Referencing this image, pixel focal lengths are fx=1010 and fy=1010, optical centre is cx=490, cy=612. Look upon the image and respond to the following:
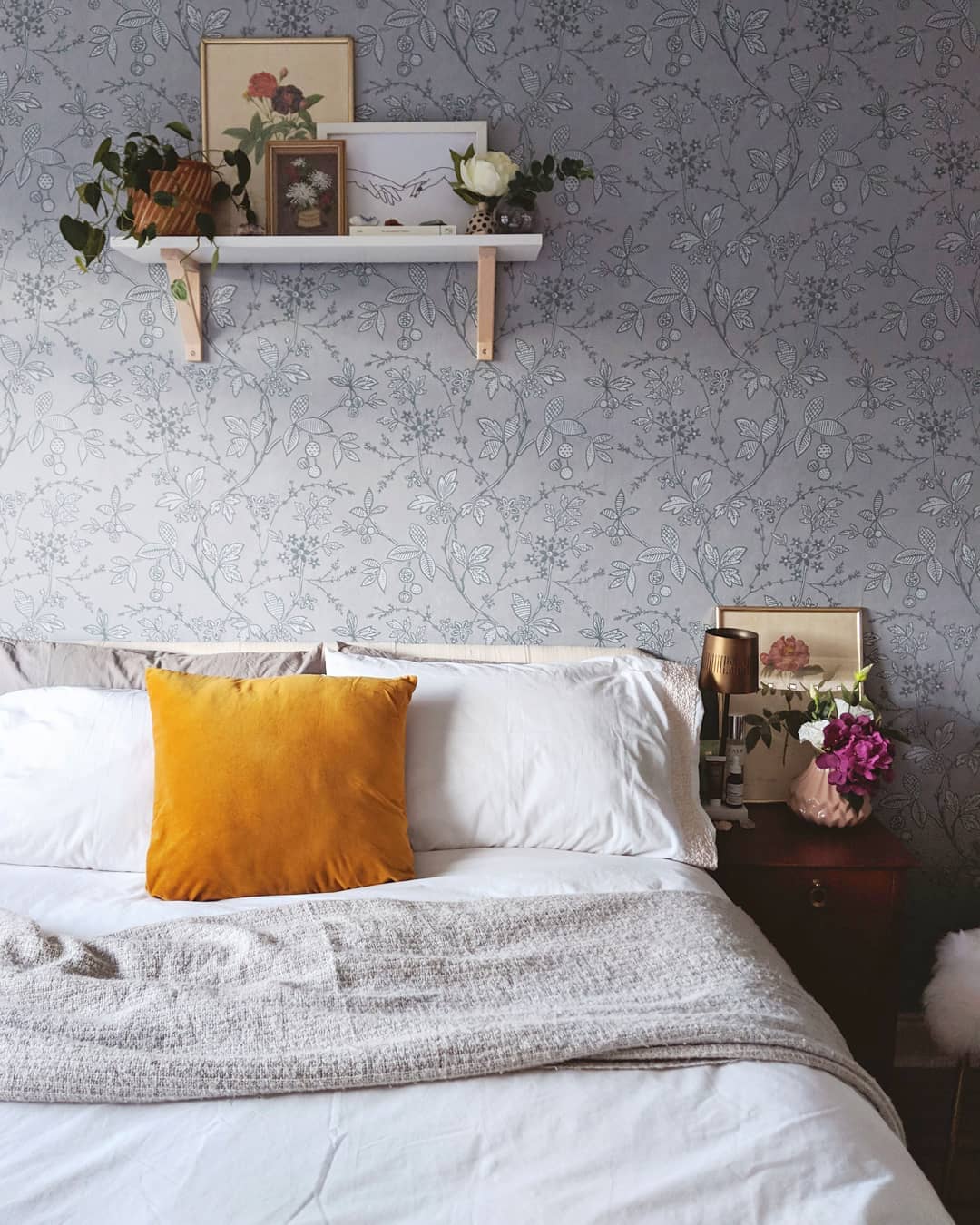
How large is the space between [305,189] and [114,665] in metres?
1.10

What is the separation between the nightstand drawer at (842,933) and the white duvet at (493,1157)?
0.82 meters

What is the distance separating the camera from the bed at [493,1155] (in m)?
1.00

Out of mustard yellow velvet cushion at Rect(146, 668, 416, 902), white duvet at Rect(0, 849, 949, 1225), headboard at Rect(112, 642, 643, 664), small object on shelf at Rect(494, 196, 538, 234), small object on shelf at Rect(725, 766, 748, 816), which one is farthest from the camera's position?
headboard at Rect(112, 642, 643, 664)

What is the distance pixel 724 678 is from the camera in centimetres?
215

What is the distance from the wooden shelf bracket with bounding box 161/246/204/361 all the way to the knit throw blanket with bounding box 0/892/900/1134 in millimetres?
1261

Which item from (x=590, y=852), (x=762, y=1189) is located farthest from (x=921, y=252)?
(x=762, y=1189)

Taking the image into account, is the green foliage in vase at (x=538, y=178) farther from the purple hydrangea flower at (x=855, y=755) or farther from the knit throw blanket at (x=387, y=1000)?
the knit throw blanket at (x=387, y=1000)

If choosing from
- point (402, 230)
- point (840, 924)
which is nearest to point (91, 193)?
point (402, 230)

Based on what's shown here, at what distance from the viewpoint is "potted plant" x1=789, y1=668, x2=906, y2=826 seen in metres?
2.09

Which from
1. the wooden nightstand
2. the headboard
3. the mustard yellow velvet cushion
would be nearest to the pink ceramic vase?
the wooden nightstand

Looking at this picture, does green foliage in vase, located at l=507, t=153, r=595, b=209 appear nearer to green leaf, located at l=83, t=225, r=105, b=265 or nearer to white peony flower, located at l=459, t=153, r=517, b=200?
white peony flower, located at l=459, t=153, r=517, b=200

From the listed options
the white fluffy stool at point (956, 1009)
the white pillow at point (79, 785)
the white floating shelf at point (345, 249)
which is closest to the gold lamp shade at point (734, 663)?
the white fluffy stool at point (956, 1009)

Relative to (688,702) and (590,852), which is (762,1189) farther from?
(688,702)

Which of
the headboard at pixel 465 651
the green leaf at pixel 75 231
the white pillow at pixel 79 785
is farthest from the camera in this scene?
the headboard at pixel 465 651
